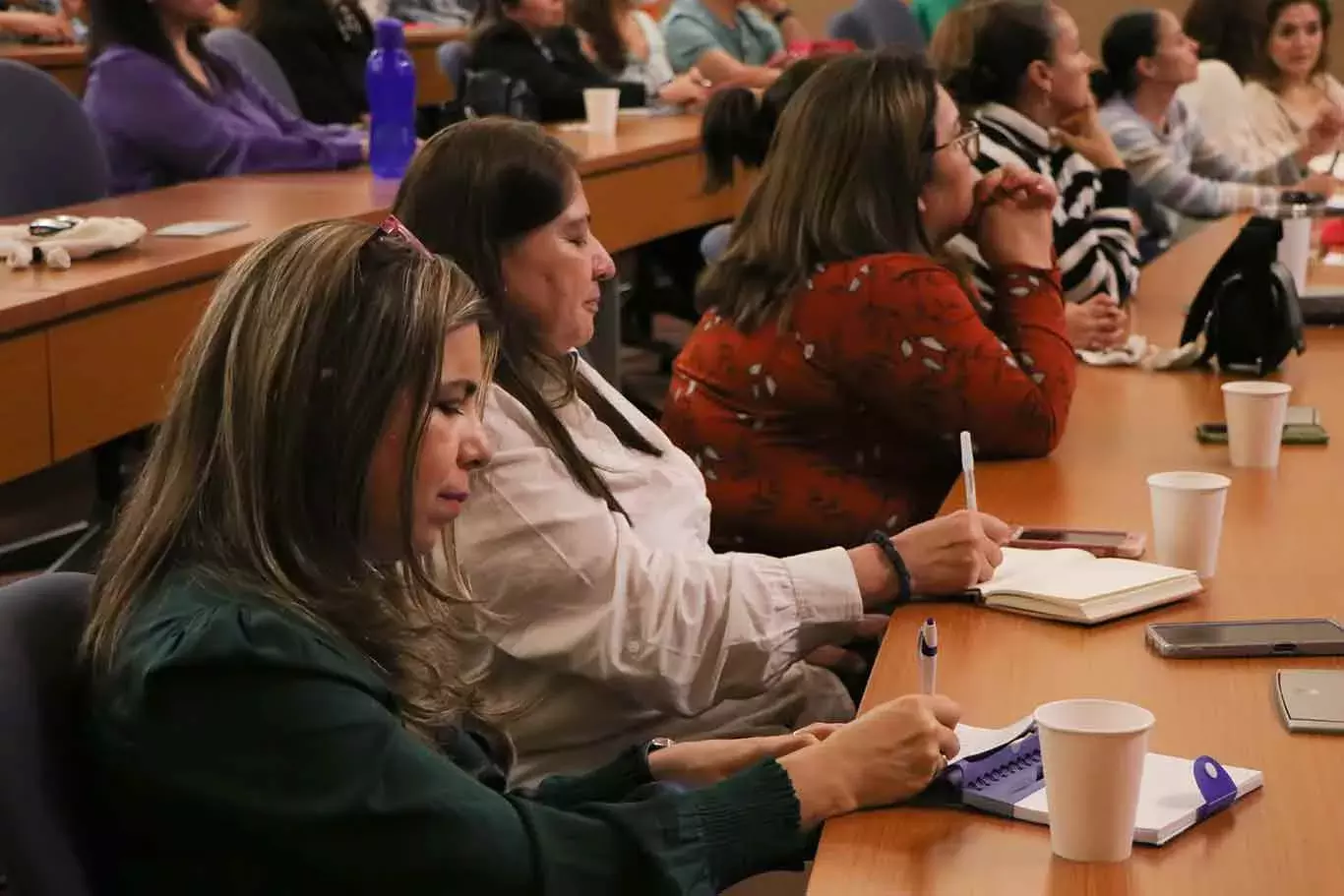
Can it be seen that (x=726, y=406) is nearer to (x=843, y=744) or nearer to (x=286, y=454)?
(x=843, y=744)

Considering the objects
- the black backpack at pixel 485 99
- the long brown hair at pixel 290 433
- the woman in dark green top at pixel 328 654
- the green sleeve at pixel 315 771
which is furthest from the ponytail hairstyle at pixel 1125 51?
the green sleeve at pixel 315 771

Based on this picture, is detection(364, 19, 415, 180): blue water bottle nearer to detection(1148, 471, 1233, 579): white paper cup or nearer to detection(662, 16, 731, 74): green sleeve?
detection(1148, 471, 1233, 579): white paper cup

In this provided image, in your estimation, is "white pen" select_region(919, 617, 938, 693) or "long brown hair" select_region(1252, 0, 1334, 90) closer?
"white pen" select_region(919, 617, 938, 693)

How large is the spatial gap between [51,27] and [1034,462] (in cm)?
429

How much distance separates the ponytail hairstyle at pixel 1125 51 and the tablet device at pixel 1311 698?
3.59 m

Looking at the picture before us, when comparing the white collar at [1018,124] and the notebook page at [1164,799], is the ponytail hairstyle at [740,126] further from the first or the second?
the notebook page at [1164,799]

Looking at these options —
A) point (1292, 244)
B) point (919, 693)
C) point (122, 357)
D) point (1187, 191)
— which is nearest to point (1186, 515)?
point (919, 693)

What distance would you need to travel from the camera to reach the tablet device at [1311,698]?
1412 mm

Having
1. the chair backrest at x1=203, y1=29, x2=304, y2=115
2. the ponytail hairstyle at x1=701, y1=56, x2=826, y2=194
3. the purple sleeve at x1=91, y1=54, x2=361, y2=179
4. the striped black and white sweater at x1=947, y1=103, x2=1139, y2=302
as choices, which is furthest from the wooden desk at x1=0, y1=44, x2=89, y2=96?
the striped black and white sweater at x1=947, y1=103, x2=1139, y2=302

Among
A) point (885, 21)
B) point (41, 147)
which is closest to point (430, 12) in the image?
point (885, 21)

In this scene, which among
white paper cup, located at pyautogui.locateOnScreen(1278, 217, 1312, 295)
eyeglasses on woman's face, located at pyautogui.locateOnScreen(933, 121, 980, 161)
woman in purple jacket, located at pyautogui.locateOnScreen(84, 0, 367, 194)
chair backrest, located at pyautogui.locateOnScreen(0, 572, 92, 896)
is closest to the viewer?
chair backrest, located at pyautogui.locateOnScreen(0, 572, 92, 896)

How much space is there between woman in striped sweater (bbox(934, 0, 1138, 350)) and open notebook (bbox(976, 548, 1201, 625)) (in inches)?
57.4

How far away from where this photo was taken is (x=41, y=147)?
3.35 meters

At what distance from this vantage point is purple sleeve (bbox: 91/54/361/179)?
149 inches
